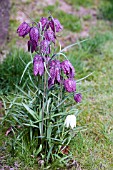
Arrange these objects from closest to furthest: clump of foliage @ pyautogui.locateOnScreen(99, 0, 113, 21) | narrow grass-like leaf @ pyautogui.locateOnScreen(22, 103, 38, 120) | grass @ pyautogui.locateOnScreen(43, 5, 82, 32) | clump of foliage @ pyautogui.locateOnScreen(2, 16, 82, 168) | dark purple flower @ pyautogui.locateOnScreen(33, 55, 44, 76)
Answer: dark purple flower @ pyautogui.locateOnScreen(33, 55, 44, 76)
clump of foliage @ pyautogui.locateOnScreen(2, 16, 82, 168)
narrow grass-like leaf @ pyautogui.locateOnScreen(22, 103, 38, 120)
grass @ pyautogui.locateOnScreen(43, 5, 82, 32)
clump of foliage @ pyautogui.locateOnScreen(99, 0, 113, 21)

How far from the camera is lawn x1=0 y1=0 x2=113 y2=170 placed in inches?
97.0

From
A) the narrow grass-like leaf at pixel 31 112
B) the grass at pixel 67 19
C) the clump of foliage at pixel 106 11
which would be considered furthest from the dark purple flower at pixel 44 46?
the clump of foliage at pixel 106 11

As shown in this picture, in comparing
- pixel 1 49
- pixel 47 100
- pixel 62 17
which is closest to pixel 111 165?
pixel 47 100

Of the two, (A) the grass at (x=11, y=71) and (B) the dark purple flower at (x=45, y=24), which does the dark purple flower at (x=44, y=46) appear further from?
(A) the grass at (x=11, y=71)

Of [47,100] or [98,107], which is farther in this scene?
[98,107]

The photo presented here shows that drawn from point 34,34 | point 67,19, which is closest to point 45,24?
point 34,34

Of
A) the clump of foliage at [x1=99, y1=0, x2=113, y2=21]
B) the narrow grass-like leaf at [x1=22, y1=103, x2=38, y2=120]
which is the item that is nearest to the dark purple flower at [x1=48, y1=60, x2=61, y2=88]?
the narrow grass-like leaf at [x1=22, y1=103, x2=38, y2=120]

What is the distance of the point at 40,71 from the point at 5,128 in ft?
2.74

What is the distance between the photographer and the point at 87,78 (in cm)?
352

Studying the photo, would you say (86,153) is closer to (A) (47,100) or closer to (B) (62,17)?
(A) (47,100)

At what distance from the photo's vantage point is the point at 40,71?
2105 mm

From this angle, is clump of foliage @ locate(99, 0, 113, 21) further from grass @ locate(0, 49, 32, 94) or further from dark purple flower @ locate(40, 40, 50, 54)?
dark purple flower @ locate(40, 40, 50, 54)

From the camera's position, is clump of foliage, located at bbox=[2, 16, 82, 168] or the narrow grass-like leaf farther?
the narrow grass-like leaf

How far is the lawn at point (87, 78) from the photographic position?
8.09 ft
